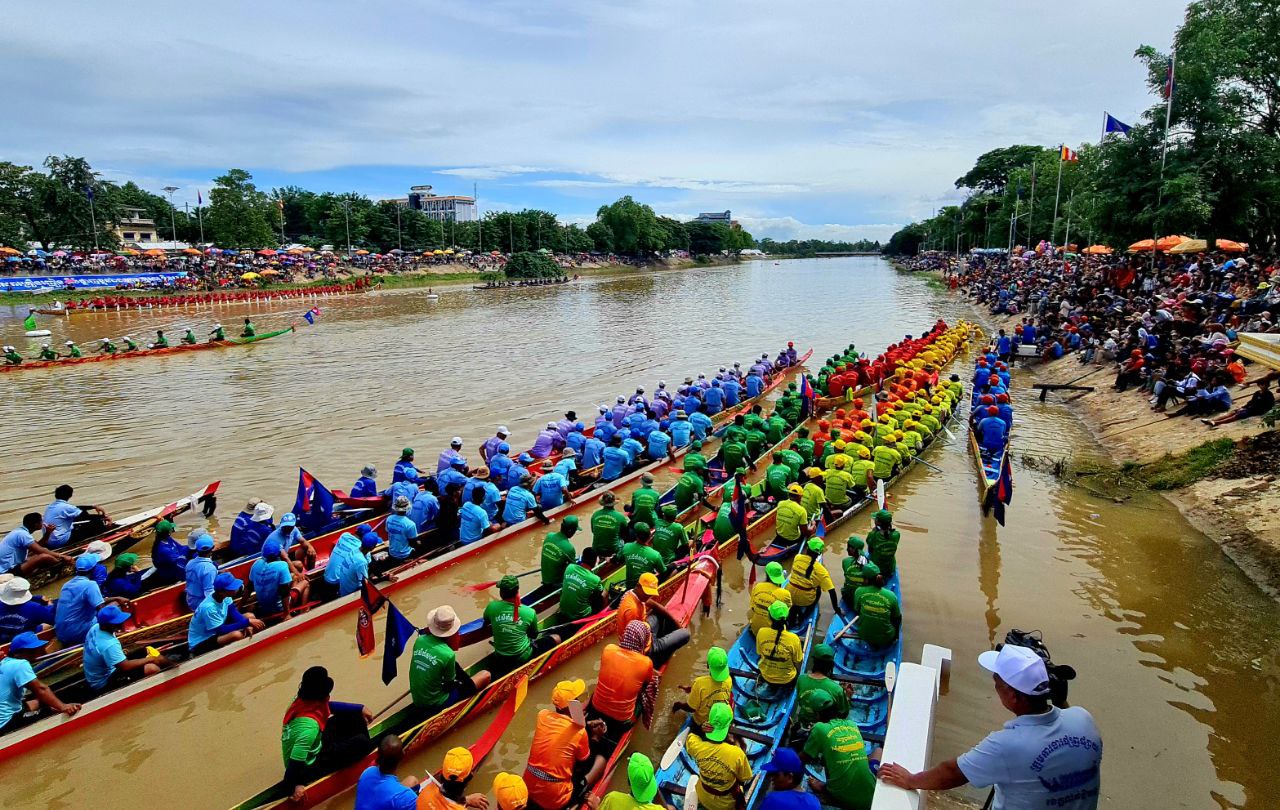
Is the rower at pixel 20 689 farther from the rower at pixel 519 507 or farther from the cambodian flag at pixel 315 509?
the rower at pixel 519 507

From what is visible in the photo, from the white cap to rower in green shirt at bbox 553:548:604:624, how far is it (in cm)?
537

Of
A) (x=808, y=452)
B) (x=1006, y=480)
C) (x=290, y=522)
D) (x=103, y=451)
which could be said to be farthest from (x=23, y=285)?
(x=1006, y=480)

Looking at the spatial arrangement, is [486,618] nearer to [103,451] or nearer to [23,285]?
[103,451]

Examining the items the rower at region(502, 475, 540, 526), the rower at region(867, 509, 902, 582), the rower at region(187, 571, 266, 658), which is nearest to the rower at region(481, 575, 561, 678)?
the rower at region(187, 571, 266, 658)

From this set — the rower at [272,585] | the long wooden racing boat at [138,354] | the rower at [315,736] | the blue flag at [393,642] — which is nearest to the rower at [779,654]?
the blue flag at [393,642]

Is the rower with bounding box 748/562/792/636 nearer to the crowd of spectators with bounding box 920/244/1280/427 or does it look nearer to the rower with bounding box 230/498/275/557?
the rower with bounding box 230/498/275/557

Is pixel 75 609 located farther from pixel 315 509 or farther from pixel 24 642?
pixel 315 509

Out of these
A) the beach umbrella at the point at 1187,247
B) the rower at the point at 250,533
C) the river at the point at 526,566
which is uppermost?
the beach umbrella at the point at 1187,247

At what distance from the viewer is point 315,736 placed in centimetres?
583

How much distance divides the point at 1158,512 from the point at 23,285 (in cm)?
6363

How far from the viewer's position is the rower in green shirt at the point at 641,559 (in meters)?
8.55

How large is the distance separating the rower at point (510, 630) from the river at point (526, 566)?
65 cm

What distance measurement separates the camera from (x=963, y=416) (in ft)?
66.2

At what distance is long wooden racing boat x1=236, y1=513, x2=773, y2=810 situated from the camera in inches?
228
